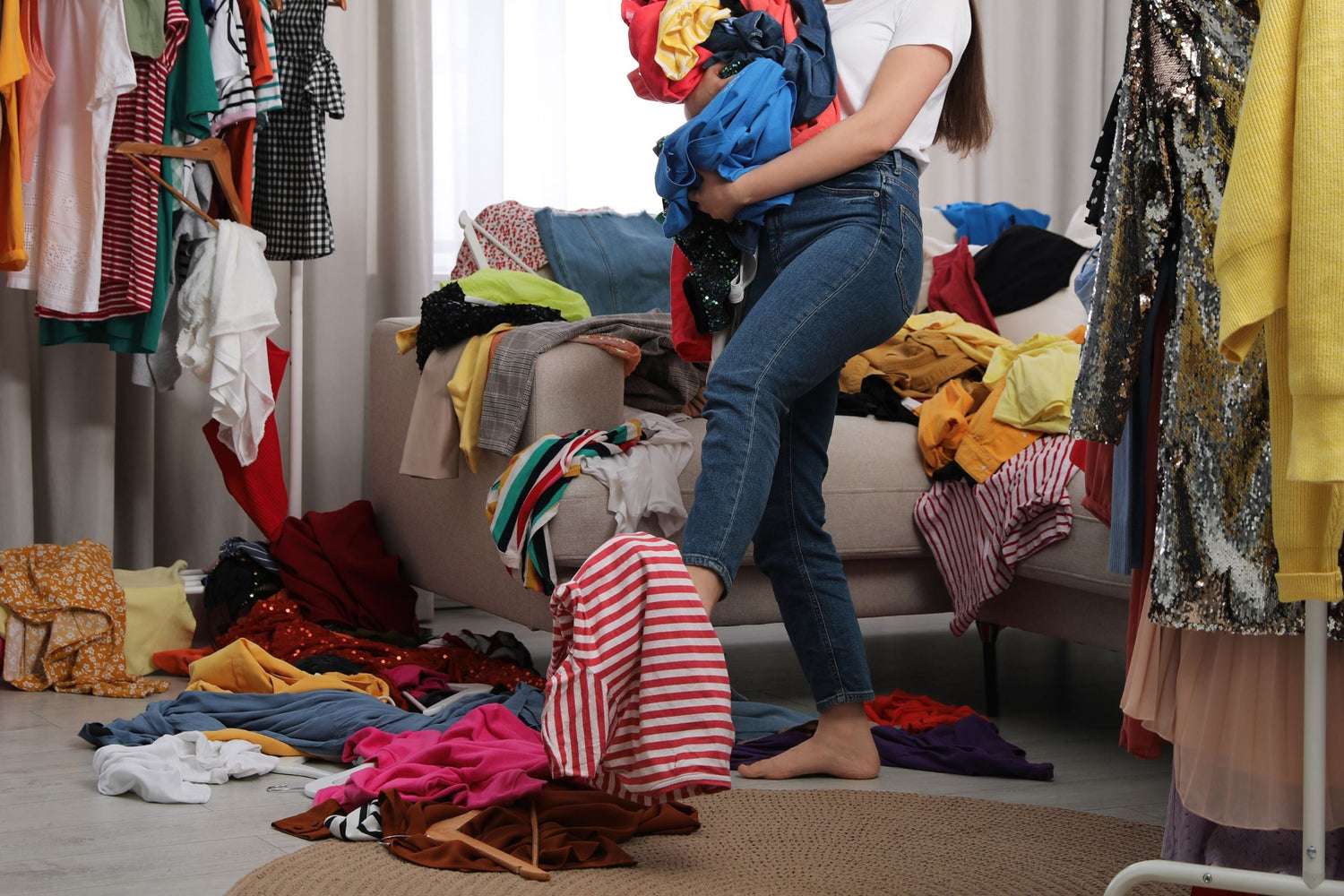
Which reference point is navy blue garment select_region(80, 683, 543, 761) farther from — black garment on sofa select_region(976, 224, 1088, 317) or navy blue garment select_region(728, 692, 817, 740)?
black garment on sofa select_region(976, 224, 1088, 317)

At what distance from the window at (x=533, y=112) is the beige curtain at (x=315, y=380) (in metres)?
0.11

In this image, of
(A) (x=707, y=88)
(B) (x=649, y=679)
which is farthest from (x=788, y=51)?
(B) (x=649, y=679)

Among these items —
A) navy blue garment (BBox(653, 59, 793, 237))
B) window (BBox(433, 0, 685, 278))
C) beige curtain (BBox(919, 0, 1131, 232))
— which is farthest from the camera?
beige curtain (BBox(919, 0, 1131, 232))

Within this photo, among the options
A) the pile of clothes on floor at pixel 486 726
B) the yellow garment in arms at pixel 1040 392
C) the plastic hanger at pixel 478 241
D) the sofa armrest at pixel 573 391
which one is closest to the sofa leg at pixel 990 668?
the pile of clothes on floor at pixel 486 726

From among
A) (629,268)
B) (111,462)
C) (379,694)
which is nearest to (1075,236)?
(629,268)

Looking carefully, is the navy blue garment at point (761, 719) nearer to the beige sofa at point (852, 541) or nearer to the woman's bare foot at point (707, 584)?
the beige sofa at point (852, 541)

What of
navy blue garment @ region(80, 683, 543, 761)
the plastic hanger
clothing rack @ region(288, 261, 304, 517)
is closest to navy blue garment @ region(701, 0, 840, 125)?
navy blue garment @ region(80, 683, 543, 761)

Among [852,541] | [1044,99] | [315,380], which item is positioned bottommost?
[852,541]

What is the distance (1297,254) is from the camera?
94cm

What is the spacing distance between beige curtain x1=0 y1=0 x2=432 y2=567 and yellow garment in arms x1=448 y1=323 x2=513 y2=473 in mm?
1076

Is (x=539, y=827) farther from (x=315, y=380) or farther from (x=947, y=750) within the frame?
(x=315, y=380)

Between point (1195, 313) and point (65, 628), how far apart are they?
7.41 ft

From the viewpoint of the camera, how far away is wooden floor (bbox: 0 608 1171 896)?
1516 millimetres

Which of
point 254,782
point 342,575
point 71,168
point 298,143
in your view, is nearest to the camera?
point 254,782
